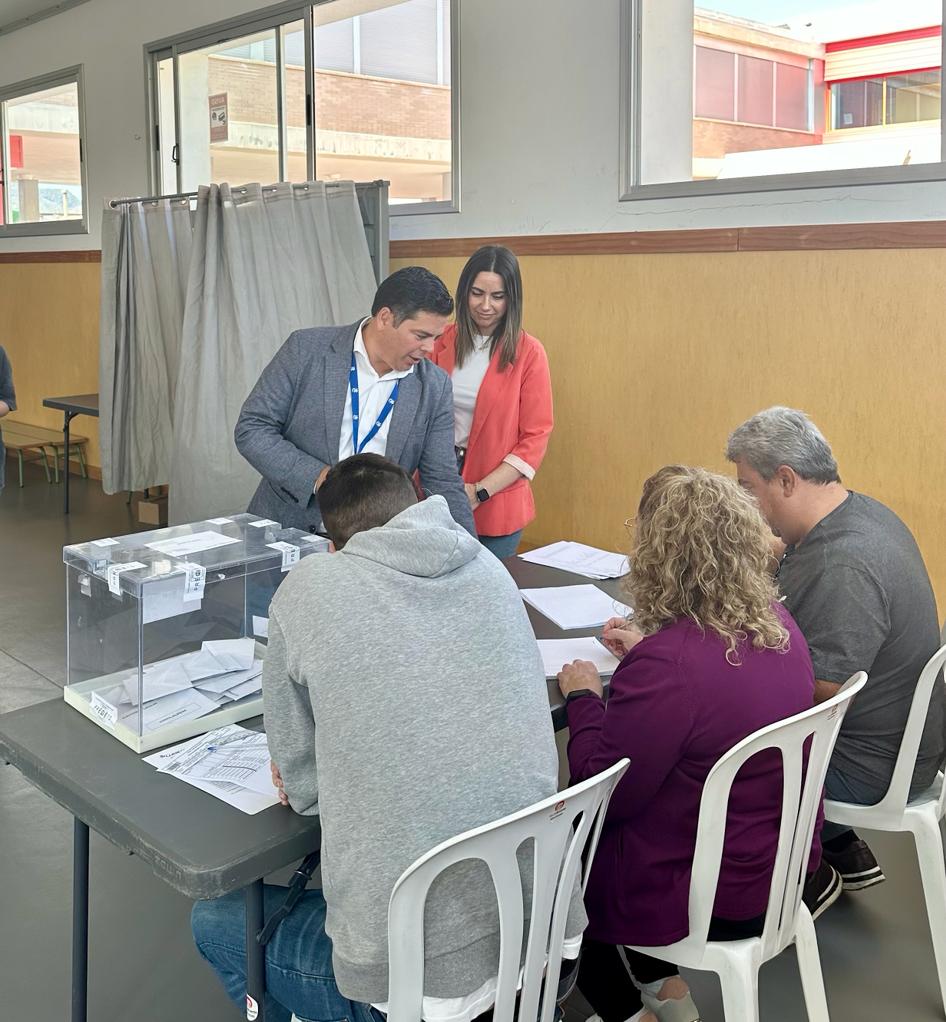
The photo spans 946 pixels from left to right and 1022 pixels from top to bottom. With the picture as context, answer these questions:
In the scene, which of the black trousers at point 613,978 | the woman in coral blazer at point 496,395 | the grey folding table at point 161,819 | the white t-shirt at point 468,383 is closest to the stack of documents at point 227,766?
the grey folding table at point 161,819

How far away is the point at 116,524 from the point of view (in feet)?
20.0

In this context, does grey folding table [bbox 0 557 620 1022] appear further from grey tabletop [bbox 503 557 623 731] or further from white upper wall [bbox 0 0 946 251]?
white upper wall [bbox 0 0 946 251]

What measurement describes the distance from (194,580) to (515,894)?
795 mm

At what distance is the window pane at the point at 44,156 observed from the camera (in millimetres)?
7363

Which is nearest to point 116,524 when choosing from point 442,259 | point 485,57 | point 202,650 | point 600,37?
point 442,259

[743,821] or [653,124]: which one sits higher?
[653,124]

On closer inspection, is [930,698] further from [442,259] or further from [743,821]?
[442,259]

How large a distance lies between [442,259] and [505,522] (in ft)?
6.11

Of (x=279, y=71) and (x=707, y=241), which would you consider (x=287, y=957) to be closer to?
(x=707, y=241)

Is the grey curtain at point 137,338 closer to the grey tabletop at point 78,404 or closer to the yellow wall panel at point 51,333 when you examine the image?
the grey tabletop at point 78,404

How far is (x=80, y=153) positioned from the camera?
282 inches

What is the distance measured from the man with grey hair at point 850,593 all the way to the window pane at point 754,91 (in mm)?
2015

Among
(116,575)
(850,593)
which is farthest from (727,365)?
(116,575)

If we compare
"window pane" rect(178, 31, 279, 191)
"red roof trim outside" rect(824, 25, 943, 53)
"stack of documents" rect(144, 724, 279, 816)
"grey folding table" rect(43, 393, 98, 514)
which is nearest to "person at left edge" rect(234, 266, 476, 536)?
"stack of documents" rect(144, 724, 279, 816)
